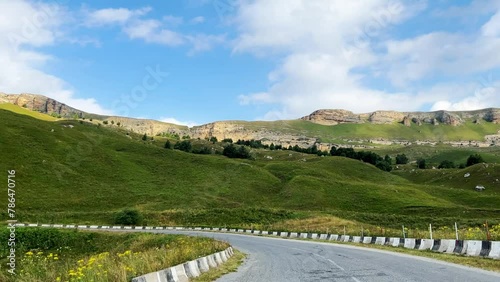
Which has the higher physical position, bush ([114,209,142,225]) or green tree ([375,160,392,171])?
green tree ([375,160,392,171])

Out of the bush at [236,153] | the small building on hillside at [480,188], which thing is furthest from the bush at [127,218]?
the bush at [236,153]

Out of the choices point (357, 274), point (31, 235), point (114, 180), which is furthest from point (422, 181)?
point (357, 274)

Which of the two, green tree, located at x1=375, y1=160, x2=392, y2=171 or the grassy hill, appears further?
green tree, located at x1=375, y1=160, x2=392, y2=171

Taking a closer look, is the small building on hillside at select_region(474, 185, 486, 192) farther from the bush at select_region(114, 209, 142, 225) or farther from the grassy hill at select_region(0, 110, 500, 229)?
the bush at select_region(114, 209, 142, 225)

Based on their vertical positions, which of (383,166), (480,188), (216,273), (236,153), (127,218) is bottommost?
(127,218)

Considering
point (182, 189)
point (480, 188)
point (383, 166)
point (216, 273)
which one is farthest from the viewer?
point (383, 166)

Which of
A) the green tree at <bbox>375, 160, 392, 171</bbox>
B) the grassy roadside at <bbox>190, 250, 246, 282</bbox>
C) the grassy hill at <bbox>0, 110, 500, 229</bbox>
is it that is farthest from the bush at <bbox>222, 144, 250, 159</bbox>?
the grassy roadside at <bbox>190, 250, 246, 282</bbox>

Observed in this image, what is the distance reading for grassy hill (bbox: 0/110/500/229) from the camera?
282ft

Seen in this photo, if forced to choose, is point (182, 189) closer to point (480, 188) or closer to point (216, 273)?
point (480, 188)

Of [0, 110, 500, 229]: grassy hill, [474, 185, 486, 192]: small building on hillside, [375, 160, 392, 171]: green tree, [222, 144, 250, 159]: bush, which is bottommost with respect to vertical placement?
[0, 110, 500, 229]: grassy hill

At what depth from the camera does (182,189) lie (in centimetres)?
11694

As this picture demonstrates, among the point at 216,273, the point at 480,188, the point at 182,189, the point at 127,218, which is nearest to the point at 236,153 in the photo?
the point at 182,189

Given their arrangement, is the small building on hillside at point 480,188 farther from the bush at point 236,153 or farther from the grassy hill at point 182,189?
the bush at point 236,153

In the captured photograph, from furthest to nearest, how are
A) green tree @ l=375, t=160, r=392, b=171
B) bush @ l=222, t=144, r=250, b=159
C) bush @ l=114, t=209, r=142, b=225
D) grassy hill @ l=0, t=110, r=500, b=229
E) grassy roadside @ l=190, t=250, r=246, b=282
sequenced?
bush @ l=222, t=144, r=250, b=159 < green tree @ l=375, t=160, r=392, b=171 < grassy hill @ l=0, t=110, r=500, b=229 < bush @ l=114, t=209, r=142, b=225 < grassy roadside @ l=190, t=250, r=246, b=282
